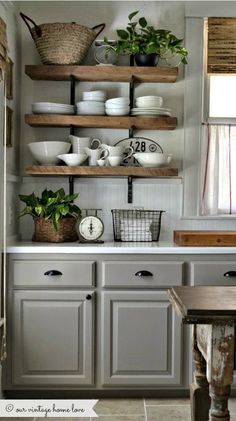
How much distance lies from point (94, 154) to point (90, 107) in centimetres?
30

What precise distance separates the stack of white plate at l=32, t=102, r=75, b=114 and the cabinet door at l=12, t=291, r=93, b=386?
114 centimetres

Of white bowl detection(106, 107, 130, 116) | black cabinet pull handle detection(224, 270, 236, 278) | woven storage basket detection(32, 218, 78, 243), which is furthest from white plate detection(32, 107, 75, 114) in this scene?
black cabinet pull handle detection(224, 270, 236, 278)

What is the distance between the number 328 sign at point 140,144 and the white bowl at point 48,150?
416 millimetres

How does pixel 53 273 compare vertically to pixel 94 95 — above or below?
below

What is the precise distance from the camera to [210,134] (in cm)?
354

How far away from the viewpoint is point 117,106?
3.31m

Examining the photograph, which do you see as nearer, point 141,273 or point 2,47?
point 2,47

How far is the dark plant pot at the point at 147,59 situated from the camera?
334 centimetres

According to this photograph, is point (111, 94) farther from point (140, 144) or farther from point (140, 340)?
point (140, 340)

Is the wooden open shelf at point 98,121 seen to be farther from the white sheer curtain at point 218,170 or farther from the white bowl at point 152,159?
the white sheer curtain at point 218,170

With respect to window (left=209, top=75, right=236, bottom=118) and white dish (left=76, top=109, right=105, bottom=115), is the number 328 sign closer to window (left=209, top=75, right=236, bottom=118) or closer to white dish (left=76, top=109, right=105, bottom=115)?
white dish (left=76, top=109, right=105, bottom=115)

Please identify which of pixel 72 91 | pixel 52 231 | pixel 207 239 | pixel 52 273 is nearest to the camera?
pixel 52 273

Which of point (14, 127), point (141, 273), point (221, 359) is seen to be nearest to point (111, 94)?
point (14, 127)

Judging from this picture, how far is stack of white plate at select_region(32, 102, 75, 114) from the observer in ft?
10.8
